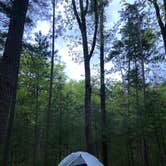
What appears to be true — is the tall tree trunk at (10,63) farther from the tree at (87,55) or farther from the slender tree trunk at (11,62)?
the tree at (87,55)

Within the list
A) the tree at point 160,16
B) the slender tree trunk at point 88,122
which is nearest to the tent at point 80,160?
the slender tree trunk at point 88,122

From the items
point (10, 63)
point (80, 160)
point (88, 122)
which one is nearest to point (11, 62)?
point (10, 63)

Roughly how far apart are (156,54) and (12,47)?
44.5 ft

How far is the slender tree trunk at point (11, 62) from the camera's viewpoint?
110 inches

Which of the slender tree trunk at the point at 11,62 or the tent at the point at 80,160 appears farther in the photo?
the tent at the point at 80,160

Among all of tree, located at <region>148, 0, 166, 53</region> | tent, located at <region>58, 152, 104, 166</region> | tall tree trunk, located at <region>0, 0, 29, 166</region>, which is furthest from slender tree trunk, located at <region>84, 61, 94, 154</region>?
tall tree trunk, located at <region>0, 0, 29, 166</region>

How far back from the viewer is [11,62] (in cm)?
296

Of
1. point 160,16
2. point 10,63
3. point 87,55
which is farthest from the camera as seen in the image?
point 87,55

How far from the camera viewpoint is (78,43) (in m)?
12.7

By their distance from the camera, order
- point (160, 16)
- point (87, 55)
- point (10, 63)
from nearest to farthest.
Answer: point (10, 63), point (160, 16), point (87, 55)

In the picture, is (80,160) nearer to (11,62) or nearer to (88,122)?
(88,122)

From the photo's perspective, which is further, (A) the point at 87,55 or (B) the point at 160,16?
(A) the point at 87,55

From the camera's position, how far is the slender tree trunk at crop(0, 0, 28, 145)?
2797 mm

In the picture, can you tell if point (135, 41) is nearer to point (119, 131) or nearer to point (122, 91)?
point (122, 91)
